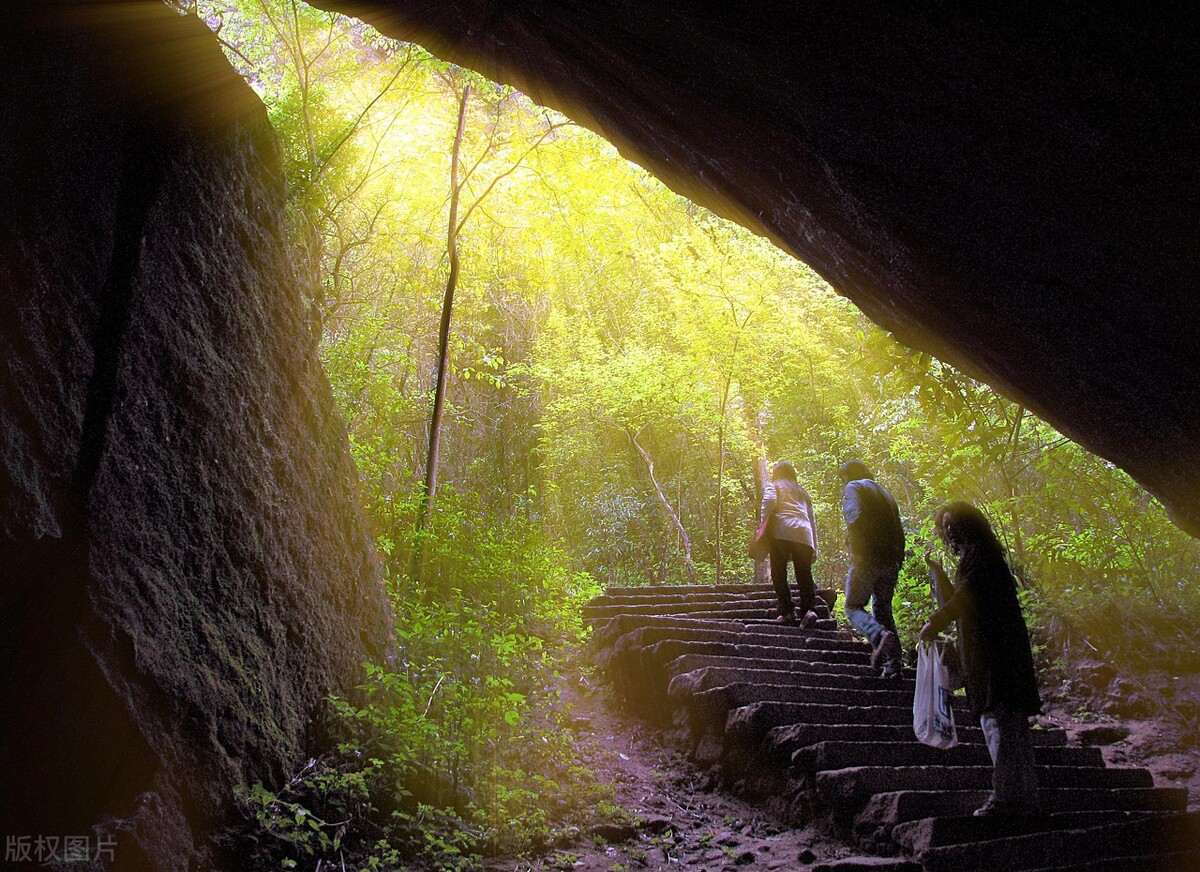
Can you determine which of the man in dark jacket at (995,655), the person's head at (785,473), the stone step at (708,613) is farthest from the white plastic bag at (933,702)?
the stone step at (708,613)

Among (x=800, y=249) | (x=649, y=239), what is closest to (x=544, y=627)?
(x=800, y=249)

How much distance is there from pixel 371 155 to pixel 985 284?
29.8ft

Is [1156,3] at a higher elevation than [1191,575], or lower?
higher

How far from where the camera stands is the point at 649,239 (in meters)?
15.9

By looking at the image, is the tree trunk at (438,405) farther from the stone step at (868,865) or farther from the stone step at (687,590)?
the stone step at (868,865)

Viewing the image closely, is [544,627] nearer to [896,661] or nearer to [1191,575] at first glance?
[896,661]

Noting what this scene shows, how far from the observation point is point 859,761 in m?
4.95

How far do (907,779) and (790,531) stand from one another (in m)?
3.49

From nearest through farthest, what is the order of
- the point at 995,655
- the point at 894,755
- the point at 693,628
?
the point at 995,655 → the point at 894,755 → the point at 693,628

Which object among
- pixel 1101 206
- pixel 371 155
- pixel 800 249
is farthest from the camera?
pixel 371 155

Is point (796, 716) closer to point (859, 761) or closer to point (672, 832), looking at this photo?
point (859, 761)

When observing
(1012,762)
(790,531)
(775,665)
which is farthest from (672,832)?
(790,531)

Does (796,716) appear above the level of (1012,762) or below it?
above

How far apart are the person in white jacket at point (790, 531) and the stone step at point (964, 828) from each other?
12.4 feet
